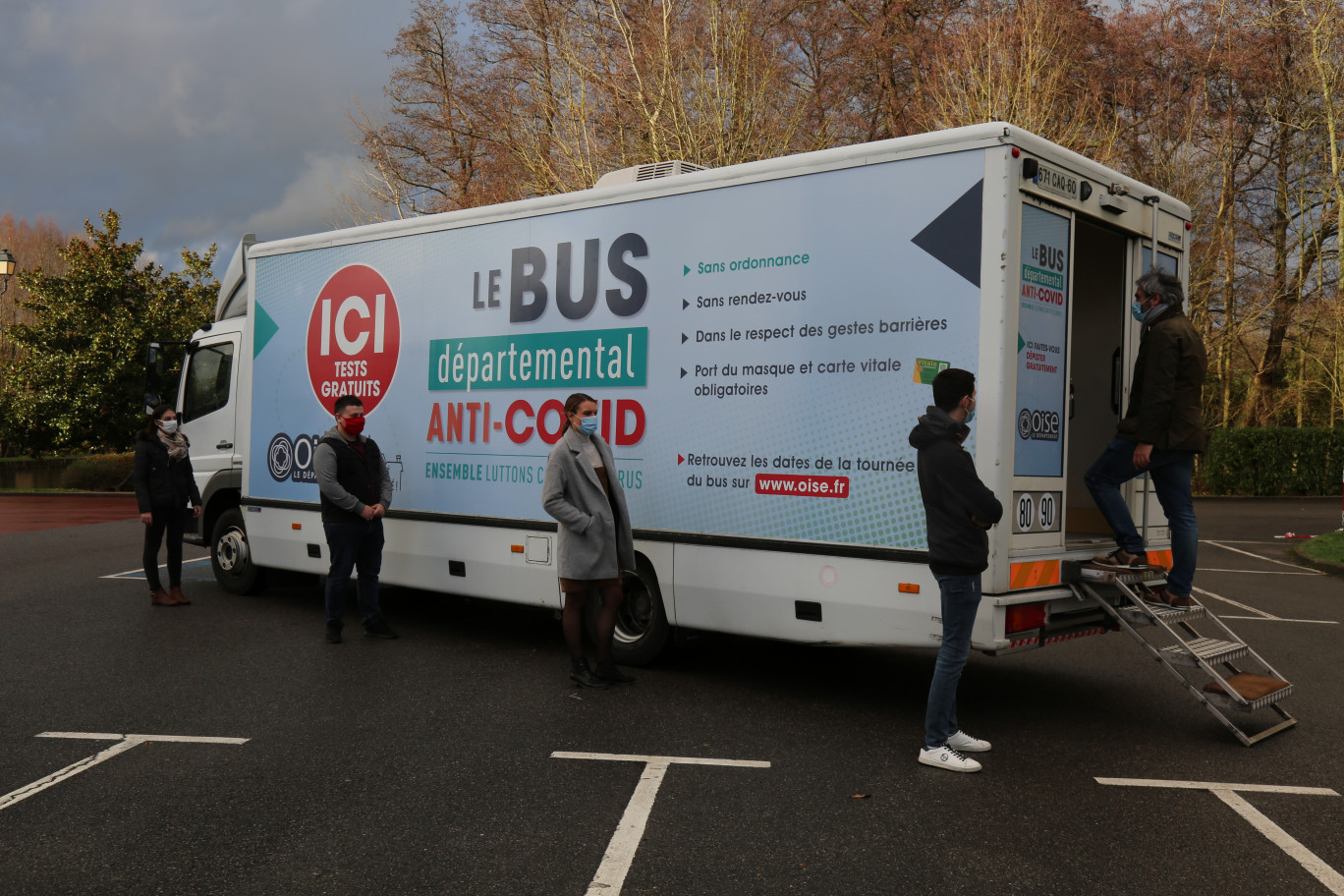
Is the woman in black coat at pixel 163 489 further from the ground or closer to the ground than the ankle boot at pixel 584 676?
further from the ground

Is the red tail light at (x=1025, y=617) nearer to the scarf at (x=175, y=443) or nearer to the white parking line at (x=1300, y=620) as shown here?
the white parking line at (x=1300, y=620)

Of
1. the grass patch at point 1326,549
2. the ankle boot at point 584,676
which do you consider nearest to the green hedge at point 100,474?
the ankle boot at point 584,676

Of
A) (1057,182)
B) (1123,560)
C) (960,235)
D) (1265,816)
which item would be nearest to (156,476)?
(960,235)

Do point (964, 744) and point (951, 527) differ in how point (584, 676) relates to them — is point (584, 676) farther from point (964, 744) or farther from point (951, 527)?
point (951, 527)

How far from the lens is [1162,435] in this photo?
5.74m

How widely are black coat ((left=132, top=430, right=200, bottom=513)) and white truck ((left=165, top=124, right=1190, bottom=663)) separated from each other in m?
1.51

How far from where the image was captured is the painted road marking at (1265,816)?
12.3ft

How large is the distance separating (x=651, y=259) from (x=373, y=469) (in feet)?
9.01

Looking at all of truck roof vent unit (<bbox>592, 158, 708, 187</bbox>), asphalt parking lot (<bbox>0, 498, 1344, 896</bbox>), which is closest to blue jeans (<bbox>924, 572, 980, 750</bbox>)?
asphalt parking lot (<bbox>0, 498, 1344, 896</bbox>)

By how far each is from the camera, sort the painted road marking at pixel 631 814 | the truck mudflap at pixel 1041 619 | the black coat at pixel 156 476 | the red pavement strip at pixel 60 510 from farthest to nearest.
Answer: the red pavement strip at pixel 60 510 < the black coat at pixel 156 476 < the truck mudflap at pixel 1041 619 < the painted road marking at pixel 631 814

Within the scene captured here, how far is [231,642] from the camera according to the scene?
25.5 feet

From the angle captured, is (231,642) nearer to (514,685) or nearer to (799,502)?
(514,685)

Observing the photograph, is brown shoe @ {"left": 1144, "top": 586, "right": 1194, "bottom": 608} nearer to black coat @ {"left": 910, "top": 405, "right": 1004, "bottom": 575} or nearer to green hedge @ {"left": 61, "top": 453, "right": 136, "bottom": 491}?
black coat @ {"left": 910, "top": 405, "right": 1004, "bottom": 575}

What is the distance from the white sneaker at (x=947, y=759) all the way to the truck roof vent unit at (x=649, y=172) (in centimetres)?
373
